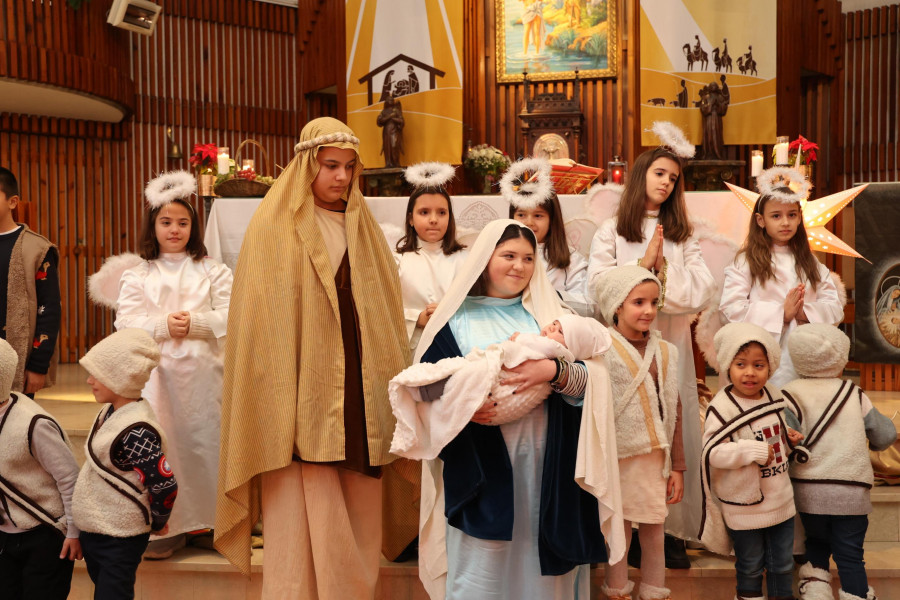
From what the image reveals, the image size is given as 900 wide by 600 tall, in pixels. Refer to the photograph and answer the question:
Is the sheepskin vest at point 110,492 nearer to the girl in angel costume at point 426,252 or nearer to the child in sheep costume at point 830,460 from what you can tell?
the girl in angel costume at point 426,252

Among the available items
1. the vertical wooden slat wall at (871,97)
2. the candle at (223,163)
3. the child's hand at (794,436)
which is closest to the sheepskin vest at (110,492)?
the child's hand at (794,436)

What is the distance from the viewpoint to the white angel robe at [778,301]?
3502mm

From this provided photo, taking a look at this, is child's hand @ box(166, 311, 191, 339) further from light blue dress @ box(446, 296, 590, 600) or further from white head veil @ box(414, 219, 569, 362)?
light blue dress @ box(446, 296, 590, 600)

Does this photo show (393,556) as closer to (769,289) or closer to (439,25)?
(769,289)

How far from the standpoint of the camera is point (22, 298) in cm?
376

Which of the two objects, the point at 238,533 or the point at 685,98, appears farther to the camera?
the point at 685,98

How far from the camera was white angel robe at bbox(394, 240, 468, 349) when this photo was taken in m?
3.46

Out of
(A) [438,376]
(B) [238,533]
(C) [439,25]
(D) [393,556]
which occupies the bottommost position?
(D) [393,556]

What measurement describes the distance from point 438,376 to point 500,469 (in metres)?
0.36

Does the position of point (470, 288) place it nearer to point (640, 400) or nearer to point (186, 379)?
point (640, 400)

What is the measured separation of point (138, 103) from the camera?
9.51 m

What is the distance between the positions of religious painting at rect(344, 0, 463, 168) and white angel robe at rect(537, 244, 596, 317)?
472cm

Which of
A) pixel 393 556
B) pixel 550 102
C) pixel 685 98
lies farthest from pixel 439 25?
pixel 393 556

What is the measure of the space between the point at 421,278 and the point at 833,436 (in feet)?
5.52
